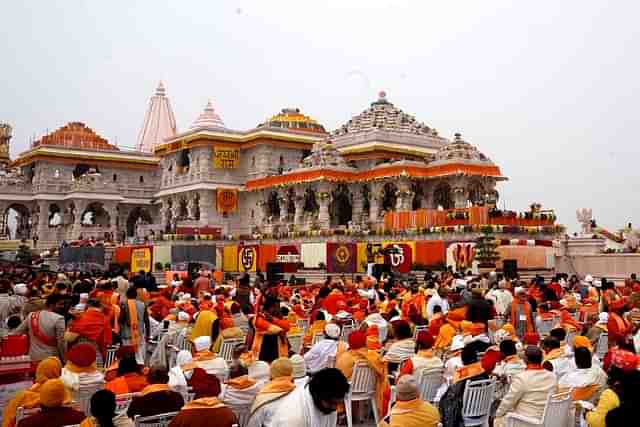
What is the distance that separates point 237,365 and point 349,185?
33.0 metres

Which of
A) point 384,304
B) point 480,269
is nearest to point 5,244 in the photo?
point 480,269

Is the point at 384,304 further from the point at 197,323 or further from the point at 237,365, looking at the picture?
the point at 237,365

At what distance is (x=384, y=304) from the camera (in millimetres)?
12367

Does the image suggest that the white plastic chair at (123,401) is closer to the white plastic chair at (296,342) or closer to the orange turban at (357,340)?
the orange turban at (357,340)

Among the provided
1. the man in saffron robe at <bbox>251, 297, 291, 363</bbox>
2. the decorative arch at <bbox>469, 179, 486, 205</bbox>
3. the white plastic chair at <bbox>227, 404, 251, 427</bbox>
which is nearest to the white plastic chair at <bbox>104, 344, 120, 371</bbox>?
the man in saffron robe at <bbox>251, 297, 291, 363</bbox>

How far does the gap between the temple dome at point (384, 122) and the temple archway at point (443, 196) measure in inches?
209

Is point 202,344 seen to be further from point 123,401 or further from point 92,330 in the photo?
point 92,330

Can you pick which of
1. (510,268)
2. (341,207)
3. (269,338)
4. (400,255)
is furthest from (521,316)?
(341,207)

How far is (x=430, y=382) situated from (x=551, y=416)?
1.73 meters

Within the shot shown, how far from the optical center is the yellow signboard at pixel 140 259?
31566mm

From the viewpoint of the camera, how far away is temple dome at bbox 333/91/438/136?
136 ft

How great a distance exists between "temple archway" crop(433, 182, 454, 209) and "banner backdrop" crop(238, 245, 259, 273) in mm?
12092

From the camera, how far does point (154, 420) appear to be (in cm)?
493

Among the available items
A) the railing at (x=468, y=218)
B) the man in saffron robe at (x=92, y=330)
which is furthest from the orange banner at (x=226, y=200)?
the man in saffron robe at (x=92, y=330)
